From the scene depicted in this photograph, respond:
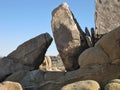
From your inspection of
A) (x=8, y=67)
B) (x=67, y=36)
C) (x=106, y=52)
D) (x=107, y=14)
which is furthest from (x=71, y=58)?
(x=8, y=67)

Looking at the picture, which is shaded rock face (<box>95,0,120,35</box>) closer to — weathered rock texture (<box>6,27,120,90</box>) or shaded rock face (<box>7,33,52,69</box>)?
weathered rock texture (<box>6,27,120,90</box>)

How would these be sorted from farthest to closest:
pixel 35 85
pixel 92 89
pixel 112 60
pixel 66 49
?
pixel 66 49 → pixel 35 85 → pixel 112 60 → pixel 92 89

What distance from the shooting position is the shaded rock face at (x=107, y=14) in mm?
19312

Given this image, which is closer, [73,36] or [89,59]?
[89,59]

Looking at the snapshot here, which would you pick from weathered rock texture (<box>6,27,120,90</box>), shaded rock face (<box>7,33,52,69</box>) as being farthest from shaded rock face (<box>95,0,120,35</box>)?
shaded rock face (<box>7,33,52,69</box>)

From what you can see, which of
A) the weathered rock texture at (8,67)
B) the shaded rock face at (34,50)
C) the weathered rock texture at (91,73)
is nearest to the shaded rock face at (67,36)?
the shaded rock face at (34,50)

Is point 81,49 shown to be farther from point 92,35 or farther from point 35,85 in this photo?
point 35,85

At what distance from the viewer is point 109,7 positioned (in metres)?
19.7

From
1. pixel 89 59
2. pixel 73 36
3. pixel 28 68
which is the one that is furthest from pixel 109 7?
pixel 28 68

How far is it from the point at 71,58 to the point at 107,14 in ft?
10.3

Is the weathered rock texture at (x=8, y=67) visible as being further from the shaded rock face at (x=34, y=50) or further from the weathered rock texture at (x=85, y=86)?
the weathered rock texture at (x=85, y=86)

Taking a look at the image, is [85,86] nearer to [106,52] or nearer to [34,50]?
[106,52]

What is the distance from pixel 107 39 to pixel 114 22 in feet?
9.91

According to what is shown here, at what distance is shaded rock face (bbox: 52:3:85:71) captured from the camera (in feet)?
62.0
